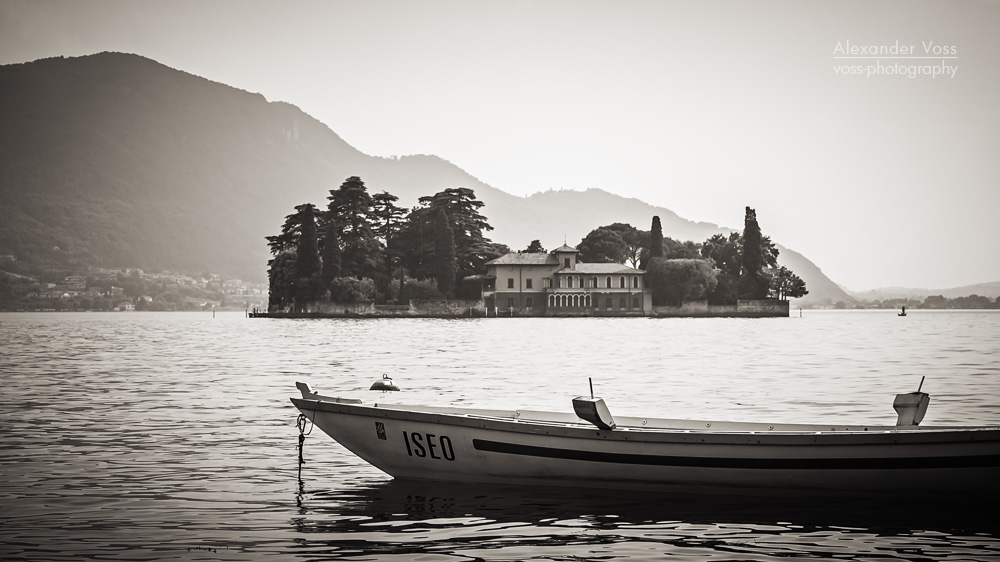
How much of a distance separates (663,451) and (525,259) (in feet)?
334

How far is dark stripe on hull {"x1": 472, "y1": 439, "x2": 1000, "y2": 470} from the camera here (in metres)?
10.1

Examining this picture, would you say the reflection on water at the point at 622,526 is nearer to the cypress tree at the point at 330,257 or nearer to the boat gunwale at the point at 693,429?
the boat gunwale at the point at 693,429

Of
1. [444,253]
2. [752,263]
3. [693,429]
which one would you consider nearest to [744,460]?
[693,429]

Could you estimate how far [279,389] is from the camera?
26.2 m

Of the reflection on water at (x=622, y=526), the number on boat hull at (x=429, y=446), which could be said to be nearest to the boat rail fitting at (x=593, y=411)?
the reflection on water at (x=622, y=526)

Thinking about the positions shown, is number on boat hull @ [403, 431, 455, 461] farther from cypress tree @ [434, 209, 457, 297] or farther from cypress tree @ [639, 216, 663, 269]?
cypress tree @ [639, 216, 663, 269]

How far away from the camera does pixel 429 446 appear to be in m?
12.0

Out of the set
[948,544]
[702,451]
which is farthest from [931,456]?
[702,451]

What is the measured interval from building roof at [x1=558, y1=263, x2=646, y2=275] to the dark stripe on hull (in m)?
101

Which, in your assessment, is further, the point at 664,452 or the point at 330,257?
the point at 330,257

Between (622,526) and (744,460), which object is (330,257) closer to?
(744,460)

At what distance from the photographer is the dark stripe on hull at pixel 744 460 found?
10148 millimetres

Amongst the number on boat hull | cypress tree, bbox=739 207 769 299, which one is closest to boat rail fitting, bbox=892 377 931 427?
the number on boat hull

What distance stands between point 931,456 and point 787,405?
1232 cm
